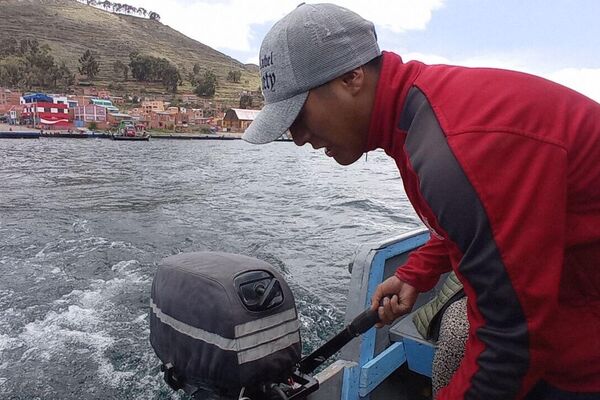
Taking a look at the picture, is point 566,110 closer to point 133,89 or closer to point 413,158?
point 413,158

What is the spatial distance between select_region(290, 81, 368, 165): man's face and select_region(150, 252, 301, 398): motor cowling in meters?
0.82

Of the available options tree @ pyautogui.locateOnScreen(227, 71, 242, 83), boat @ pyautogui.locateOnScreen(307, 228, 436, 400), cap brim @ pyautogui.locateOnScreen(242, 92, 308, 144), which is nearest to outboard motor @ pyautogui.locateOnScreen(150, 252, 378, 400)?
boat @ pyautogui.locateOnScreen(307, 228, 436, 400)

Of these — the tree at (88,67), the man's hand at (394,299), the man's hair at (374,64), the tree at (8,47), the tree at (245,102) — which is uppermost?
the tree at (8,47)

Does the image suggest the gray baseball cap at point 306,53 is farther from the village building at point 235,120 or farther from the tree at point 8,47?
the tree at point 8,47

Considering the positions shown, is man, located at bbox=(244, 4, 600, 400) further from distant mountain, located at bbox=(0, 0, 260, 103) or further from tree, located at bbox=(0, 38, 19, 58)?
tree, located at bbox=(0, 38, 19, 58)

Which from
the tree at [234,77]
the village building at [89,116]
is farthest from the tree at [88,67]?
the village building at [89,116]

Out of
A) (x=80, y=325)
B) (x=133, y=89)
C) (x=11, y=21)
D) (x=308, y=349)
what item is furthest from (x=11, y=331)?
(x=11, y=21)

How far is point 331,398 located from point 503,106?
1829mm

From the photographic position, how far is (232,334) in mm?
1792

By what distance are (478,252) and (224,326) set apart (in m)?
1.11

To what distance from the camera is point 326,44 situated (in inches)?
47.3

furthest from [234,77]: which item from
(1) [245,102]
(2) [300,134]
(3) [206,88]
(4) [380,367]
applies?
(2) [300,134]

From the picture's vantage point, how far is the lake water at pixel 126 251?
15.1 feet

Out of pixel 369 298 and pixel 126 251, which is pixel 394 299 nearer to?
pixel 369 298
